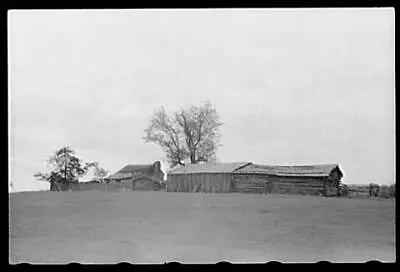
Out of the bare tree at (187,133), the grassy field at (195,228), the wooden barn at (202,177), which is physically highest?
the bare tree at (187,133)

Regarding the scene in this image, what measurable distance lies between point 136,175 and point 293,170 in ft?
1.74

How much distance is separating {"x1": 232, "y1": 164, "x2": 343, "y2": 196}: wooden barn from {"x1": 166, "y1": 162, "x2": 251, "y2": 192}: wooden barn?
0.03 metres

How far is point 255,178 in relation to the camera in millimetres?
2918

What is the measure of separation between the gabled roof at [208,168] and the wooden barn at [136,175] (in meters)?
0.05

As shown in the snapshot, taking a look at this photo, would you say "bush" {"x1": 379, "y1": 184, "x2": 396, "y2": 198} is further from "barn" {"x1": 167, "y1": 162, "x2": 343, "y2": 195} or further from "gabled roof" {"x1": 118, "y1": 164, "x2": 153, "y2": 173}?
"gabled roof" {"x1": 118, "y1": 164, "x2": 153, "y2": 173}

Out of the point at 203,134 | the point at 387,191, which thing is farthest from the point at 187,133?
the point at 387,191

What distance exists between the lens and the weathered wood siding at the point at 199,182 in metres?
2.93

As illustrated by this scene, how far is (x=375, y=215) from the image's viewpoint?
9.58ft

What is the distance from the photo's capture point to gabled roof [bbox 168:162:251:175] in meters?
2.93

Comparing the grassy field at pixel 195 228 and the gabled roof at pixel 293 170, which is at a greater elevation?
the gabled roof at pixel 293 170

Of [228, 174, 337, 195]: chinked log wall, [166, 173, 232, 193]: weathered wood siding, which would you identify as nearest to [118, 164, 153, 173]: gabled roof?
[166, 173, 232, 193]: weathered wood siding

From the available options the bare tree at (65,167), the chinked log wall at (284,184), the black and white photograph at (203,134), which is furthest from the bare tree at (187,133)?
the bare tree at (65,167)

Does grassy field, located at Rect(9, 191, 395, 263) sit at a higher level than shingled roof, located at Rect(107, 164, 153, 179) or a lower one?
lower

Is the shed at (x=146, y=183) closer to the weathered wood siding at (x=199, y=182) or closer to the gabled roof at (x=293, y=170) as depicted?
the weathered wood siding at (x=199, y=182)
